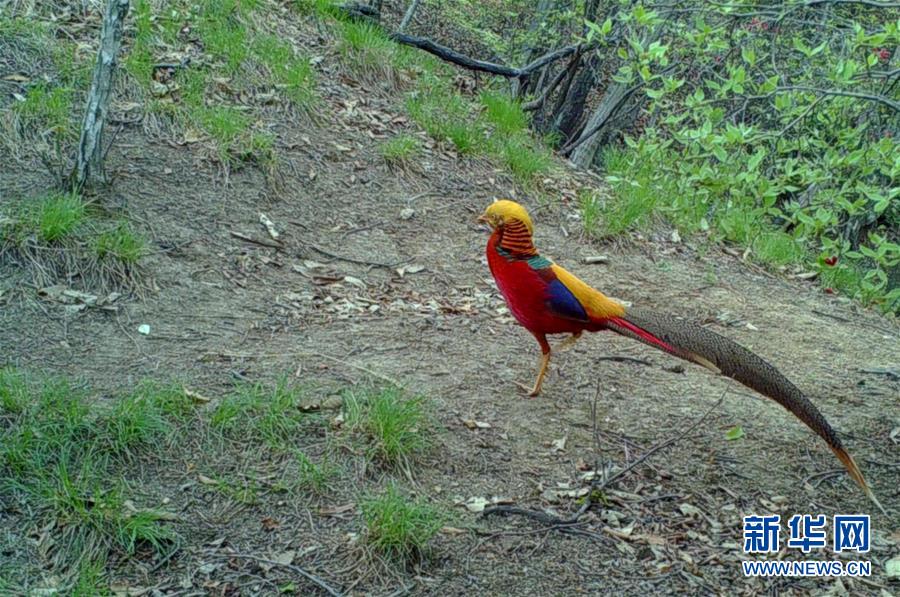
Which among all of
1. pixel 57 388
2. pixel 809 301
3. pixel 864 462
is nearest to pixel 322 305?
pixel 57 388

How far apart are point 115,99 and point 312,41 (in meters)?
1.80

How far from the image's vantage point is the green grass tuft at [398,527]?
2.78m

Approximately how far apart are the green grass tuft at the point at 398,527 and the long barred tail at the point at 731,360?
1159mm

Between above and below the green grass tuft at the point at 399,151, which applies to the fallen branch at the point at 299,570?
below

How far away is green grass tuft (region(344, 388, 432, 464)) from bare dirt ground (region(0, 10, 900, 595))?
0.28 feet

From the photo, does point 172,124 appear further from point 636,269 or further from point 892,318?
point 892,318

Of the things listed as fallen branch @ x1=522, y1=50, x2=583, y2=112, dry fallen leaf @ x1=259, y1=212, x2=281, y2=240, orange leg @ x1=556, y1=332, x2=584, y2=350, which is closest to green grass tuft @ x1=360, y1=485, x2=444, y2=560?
orange leg @ x1=556, y1=332, x2=584, y2=350

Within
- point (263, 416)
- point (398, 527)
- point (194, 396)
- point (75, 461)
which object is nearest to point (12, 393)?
point (75, 461)

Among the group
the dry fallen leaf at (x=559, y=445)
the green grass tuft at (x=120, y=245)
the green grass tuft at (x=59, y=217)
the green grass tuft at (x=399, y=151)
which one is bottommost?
the green grass tuft at (x=120, y=245)

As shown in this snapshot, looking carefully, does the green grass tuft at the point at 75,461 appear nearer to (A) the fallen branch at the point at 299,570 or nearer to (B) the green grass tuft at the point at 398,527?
(A) the fallen branch at the point at 299,570

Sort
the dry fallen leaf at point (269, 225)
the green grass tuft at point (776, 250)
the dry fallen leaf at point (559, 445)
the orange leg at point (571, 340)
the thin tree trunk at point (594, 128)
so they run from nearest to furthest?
1. the dry fallen leaf at point (559, 445)
2. the orange leg at point (571, 340)
3. the dry fallen leaf at point (269, 225)
4. the green grass tuft at point (776, 250)
5. the thin tree trunk at point (594, 128)

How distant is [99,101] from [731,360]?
3.18m

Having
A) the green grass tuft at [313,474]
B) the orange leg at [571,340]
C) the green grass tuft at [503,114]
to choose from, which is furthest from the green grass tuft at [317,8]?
the green grass tuft at [313,474]

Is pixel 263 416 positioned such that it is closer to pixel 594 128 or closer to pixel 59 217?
pixel 59 217
